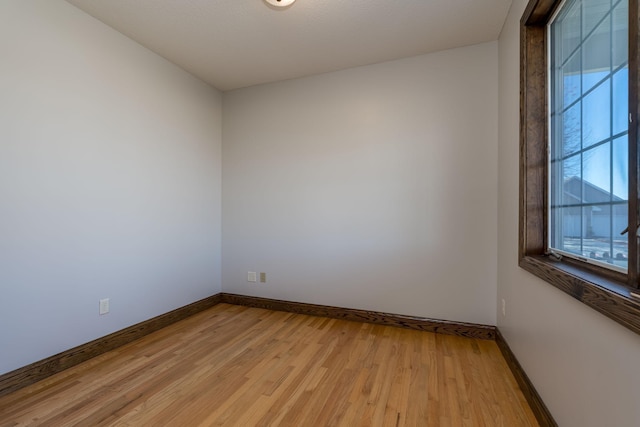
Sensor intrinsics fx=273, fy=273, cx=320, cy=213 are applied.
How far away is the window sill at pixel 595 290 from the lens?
2.53 feet

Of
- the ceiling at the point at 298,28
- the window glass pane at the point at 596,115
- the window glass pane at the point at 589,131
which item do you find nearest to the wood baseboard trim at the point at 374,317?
the window glass pane at the point at 589,131

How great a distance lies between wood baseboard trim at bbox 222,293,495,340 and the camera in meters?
2.38

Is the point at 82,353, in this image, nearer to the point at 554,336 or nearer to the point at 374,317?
the point at 374,317

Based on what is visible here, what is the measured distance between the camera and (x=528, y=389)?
5.08 feet

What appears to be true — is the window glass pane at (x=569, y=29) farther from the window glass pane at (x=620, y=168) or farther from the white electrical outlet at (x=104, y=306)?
the white electrical outlet at (x=104, y=306)

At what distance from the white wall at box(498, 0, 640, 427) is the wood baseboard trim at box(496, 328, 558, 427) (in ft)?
0.15

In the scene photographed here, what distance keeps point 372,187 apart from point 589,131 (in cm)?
163

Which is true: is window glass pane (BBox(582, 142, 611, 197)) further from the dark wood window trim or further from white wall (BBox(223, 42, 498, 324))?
white wall (BBox(223, 42, 498, 324))

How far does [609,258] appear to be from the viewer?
3.50ft

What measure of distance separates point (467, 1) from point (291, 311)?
10.1 ft

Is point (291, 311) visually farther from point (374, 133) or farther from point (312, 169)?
point (374, 133)

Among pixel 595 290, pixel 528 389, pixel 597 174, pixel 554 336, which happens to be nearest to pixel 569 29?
pixel 597 174

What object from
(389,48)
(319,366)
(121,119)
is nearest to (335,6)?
(389,48)

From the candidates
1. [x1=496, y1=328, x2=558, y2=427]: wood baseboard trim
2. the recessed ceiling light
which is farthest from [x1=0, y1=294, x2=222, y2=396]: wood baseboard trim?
[x1=496, y1=328, x2=558, y2=427]: wood baseboard trim
